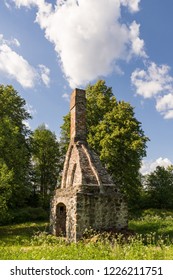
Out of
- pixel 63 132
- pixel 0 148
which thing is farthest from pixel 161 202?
pixel 0 148

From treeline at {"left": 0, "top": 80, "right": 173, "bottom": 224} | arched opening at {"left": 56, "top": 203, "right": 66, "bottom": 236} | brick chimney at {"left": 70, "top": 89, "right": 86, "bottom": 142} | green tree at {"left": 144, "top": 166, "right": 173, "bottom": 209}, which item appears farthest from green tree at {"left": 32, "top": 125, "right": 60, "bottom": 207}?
arched opening at {"left": 56, "top": 203, "right": 66, "bottom": 236}

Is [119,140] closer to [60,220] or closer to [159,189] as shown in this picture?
[60,220]

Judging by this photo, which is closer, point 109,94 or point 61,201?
point 61,201

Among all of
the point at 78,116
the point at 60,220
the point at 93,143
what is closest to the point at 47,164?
the point at 93,143

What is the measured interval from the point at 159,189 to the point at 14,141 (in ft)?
66.5

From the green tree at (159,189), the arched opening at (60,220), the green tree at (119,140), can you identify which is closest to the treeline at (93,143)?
the green tree at (119,140)

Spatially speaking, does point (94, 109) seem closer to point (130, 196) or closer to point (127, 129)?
point (127, 129)

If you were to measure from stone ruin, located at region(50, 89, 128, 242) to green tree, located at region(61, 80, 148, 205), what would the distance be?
7.68 meters

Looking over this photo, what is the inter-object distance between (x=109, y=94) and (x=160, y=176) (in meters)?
13.5

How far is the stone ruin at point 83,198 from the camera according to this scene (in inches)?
557

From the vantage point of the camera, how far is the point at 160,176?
37156 millimetres

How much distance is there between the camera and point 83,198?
1424 centimetres

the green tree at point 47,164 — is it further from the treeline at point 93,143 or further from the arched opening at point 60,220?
the arched opening at point 60,220

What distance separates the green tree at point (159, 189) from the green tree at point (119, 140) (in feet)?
33.5
